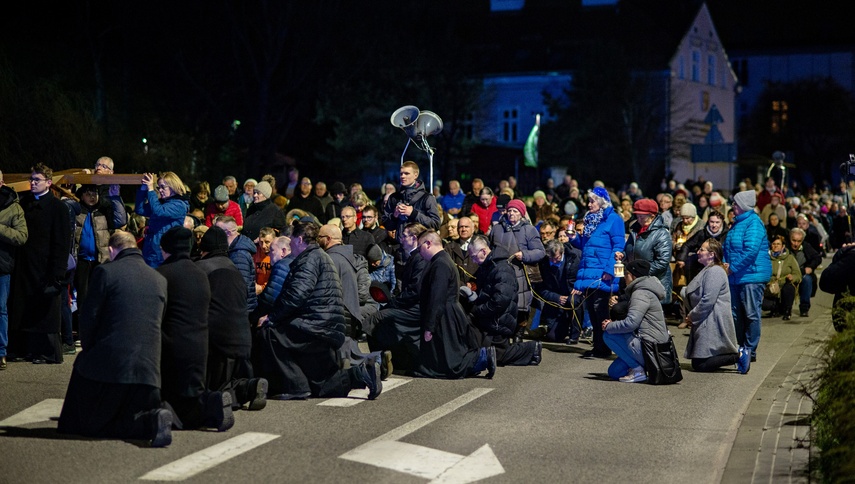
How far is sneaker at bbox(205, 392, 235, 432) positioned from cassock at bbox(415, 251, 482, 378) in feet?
11.4

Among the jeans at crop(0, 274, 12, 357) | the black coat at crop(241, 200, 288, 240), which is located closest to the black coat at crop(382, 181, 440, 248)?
the black coat at crop(241, 200, 288, 240)

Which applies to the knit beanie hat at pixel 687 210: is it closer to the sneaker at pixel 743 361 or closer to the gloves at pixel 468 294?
the sneaker at pixel 743 361

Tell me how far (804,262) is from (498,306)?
907 centimetres

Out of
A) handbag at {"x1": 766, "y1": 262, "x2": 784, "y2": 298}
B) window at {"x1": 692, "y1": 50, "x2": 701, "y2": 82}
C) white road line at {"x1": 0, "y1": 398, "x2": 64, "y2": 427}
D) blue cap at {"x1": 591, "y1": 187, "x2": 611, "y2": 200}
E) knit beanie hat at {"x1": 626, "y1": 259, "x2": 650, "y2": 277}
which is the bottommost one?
white road line at {"x1": 0, "y1": 398, "x2": 64, "y2": 427}

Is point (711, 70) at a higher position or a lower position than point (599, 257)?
higher

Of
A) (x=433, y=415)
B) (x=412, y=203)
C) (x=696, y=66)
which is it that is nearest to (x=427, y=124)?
(x=412, y=203)

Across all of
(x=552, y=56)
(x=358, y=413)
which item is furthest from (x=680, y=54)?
(x=358, y=413)

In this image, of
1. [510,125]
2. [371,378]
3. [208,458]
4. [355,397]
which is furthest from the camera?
[510,125]

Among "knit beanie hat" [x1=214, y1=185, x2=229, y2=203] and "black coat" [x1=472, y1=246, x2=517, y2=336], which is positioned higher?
"knit beanie hat" [x1=214, y1=185, x2=229, y2=203]

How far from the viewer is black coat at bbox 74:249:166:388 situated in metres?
9.55

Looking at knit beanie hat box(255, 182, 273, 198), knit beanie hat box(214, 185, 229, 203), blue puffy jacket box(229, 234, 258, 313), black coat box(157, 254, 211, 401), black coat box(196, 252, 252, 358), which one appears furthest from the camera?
knit beanie hat box(255, 182, 273, 198)

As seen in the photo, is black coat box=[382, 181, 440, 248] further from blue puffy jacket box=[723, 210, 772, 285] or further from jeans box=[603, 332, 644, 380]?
blue puffy jacket box=[723, 210, 772, 285]

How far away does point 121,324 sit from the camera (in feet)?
31.3

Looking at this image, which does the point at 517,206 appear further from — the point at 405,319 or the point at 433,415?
the point at 433,415
